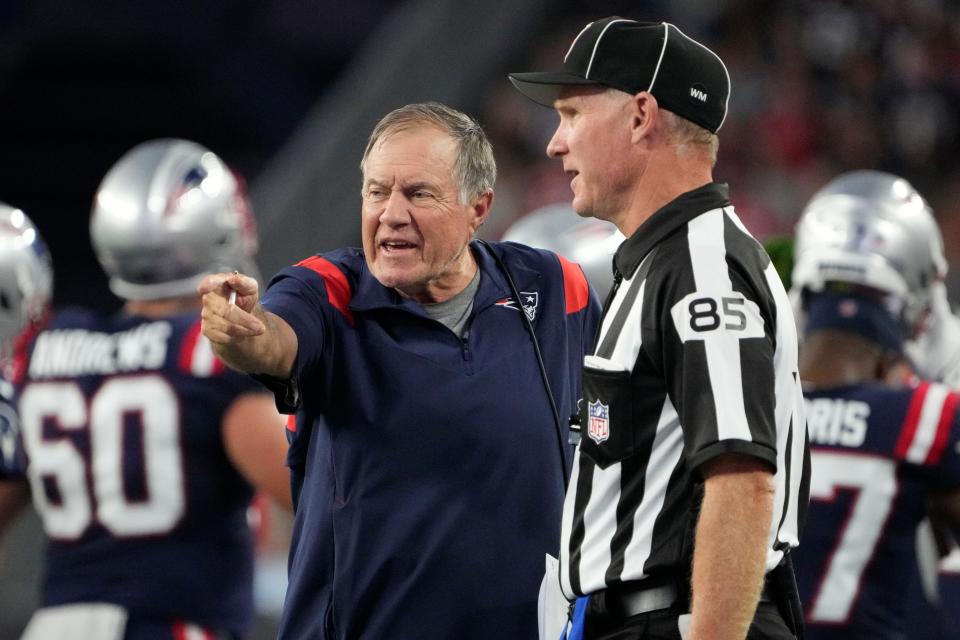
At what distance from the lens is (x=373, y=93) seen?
1085 centimetres

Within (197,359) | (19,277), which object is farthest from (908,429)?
(19,277)

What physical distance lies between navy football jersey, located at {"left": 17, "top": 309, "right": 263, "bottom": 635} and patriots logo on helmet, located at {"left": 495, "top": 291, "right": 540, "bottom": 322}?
107 centimetres

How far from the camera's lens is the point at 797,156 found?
32.6 ft

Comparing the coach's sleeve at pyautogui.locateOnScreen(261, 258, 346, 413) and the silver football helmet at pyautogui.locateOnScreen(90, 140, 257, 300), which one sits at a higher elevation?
the coach's sleeve at pyautogui.locateOnScreen(261, 258, 346, 413)

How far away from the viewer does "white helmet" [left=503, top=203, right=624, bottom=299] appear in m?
5.07

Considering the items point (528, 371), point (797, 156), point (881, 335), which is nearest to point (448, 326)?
point (528, 371)

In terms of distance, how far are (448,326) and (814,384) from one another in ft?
4.56

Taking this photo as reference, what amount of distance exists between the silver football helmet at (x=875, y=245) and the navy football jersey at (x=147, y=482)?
5.44ft

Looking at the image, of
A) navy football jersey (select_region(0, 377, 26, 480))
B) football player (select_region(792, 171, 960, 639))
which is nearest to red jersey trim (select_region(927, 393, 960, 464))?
football player (select_region(792, 171, 960, 639))

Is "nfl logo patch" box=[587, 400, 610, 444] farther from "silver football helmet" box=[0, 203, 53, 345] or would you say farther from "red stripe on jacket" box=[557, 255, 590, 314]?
"silver football helmet" box=[0, 203, 53, 345]

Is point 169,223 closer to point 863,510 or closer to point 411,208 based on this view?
point 411,208

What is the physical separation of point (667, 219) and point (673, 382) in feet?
1.10

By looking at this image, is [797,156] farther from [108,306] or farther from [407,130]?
[407,130]

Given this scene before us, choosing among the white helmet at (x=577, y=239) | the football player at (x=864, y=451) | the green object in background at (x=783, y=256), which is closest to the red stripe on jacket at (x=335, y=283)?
the football player at (x=864, y=451)
